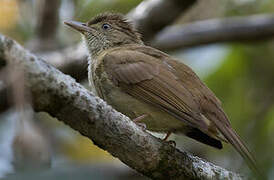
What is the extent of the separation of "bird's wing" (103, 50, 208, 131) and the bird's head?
0.83 metres

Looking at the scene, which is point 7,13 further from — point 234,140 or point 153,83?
point 234,140

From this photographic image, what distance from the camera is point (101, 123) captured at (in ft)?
10.7

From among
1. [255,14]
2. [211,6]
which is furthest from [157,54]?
[255,14]

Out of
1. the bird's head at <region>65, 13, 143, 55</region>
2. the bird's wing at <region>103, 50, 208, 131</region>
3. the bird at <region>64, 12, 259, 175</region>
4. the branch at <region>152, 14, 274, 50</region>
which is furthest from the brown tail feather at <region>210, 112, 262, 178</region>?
the branch at <region>152, 14, 274, 50</region>

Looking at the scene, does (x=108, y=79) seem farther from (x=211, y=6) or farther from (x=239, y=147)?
(x=211, y=6)

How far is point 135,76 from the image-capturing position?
447 centimetres

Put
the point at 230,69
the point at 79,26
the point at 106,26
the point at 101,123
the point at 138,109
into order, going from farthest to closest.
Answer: the point at 230,69
the point at 106,26
the point at 79,26
the point at 138,109
the point at 101,123

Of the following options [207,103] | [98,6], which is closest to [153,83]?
[207,103]

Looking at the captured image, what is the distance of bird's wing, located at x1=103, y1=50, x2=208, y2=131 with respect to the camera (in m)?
4.04

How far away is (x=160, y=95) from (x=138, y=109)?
9.8 inches

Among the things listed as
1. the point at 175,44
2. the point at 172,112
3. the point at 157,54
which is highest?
the point at 175,44

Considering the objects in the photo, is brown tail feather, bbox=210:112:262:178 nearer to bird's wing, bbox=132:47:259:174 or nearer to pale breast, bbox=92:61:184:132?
bird's wing, bbox=132:47:259:174

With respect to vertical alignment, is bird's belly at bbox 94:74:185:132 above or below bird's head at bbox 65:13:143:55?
below

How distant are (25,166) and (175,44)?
20.0 ft
